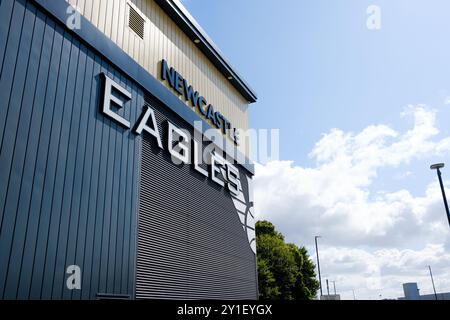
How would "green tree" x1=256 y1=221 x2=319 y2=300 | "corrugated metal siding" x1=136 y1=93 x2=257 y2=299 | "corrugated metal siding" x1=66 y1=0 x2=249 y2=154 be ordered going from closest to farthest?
"corrugated metal siding" x1=66 y1=0 x2=249 y2=154
"corrugated metal siding" x1=136 y1=93 x2=257 y2=299
"green tree" x1=256 y1=221 x2=319 y2=300

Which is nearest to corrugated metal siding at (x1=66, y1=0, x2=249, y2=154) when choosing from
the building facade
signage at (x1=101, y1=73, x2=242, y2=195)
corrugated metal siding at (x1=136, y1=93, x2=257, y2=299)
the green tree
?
the building facade

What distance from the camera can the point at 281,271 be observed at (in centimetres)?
3500

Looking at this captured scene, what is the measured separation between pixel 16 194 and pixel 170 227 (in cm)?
592

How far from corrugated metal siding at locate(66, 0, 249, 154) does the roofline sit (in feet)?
0.71

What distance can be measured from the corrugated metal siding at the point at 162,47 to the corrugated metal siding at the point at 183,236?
83.5 inches

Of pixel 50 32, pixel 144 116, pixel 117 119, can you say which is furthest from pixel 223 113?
pixel 50 32

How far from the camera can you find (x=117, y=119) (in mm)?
10984

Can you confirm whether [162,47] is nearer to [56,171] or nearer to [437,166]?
[56,171]

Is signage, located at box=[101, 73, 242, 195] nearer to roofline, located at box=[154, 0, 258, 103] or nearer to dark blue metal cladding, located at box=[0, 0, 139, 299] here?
dark blue metal cladding, located at box=[0, 0, 139, 299]

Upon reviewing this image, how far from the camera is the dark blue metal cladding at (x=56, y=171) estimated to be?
765cm

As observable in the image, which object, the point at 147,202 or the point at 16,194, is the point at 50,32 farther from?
the point at 147,202

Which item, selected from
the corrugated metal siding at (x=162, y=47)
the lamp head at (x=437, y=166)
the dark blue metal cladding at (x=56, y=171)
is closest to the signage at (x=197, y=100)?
the corrugated metal siding at (x=162, y=47)

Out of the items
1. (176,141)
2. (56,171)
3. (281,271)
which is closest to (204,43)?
(176,141)

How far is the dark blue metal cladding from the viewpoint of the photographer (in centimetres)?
765
